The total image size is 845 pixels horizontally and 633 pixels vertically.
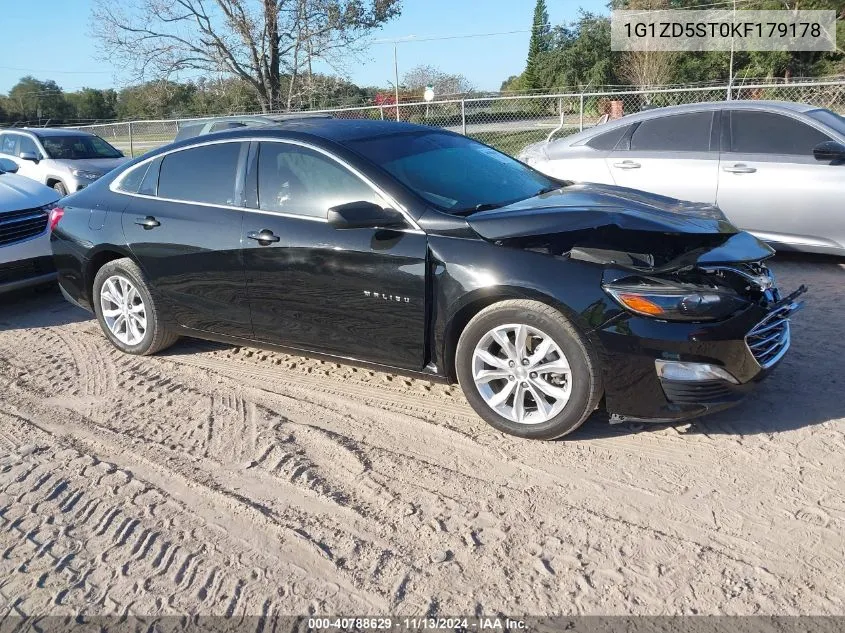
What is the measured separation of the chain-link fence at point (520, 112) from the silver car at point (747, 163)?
26.1 ft

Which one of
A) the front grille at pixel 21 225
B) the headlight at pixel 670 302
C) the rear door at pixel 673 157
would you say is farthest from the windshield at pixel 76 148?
the headlight at pixel 670 302

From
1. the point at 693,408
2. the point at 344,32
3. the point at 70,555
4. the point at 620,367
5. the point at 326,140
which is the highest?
the point at 344,32

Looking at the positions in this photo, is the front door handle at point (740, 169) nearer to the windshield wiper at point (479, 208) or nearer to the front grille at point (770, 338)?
the front grille at point (770, 338)

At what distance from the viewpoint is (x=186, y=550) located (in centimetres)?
301

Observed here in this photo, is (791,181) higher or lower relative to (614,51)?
lower

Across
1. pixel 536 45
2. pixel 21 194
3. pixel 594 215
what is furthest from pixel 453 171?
pixel 536 45

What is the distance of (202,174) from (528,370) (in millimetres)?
2600

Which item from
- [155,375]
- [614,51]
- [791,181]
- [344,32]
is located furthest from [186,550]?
[614,51]

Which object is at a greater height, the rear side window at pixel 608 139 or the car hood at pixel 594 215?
the rear side window at pixel 608 139

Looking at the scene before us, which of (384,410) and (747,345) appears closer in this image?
(747,345)

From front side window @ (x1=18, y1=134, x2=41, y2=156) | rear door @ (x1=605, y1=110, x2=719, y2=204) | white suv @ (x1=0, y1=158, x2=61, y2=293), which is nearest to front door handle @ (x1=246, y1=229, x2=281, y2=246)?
white suv @ (x1=0, y1=158, x2=61, y2=293)

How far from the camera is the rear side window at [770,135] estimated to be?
21.5 feet

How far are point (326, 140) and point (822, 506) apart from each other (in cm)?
318

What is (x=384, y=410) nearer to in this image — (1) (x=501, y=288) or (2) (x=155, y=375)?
(1) (x=501, y=288)
